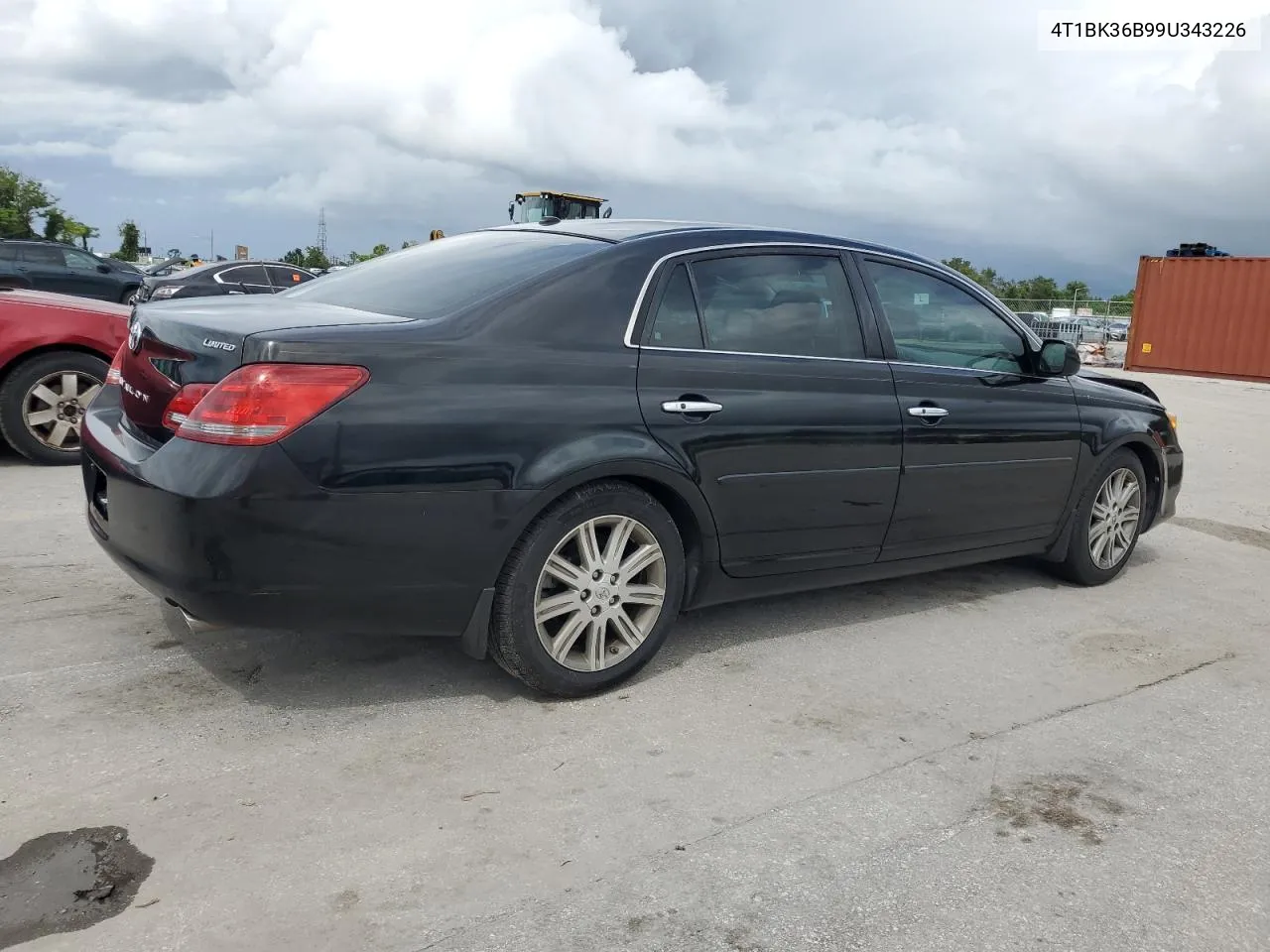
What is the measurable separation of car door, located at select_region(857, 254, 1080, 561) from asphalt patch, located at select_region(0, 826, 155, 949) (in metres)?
2.99

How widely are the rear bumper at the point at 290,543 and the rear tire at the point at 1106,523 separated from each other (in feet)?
10.9

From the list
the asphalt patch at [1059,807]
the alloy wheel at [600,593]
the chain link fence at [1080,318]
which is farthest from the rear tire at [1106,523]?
the chain link fence at [1080,318]

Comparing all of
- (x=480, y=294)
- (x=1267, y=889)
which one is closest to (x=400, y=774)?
(x=480, y=294)

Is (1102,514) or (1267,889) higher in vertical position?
(1102,514)

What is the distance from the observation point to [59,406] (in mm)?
6949

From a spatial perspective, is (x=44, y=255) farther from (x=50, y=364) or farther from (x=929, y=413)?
(x=929, y=413)

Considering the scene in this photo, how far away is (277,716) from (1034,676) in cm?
274

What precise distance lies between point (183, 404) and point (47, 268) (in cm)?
2019

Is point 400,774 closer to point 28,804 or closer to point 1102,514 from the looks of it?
point 28,804

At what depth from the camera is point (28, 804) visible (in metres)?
2.84

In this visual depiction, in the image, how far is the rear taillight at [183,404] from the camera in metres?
3.17

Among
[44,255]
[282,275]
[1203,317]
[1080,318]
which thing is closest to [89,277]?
[44,255]

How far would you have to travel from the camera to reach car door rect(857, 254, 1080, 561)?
4.53 metres

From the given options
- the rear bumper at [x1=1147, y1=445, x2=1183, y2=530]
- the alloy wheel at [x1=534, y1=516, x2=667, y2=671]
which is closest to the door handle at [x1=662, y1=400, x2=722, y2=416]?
the alloy wheel at [x1=534, y1=516, x2=667, y2=671]
